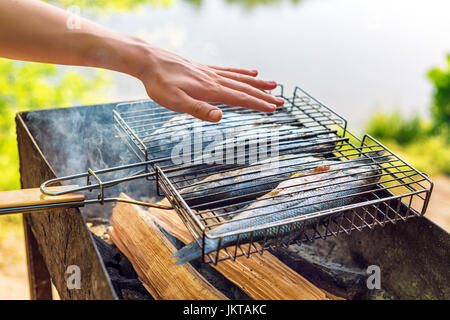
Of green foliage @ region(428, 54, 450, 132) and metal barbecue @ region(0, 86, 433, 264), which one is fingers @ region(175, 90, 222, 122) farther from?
green foliage @ region(428, 54, 450, 132)

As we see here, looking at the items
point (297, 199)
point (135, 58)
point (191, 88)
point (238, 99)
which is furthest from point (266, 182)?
point (135, 58)

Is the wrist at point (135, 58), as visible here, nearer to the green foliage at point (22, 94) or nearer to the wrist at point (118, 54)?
the wrist at point (118, 54)

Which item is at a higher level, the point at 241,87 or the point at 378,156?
the point at 241,87

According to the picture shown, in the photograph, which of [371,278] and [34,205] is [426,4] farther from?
[34,205]

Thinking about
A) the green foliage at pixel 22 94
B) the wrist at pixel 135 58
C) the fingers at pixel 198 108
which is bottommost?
the green foliage at pixel 22 94

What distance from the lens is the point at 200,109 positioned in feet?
5.64

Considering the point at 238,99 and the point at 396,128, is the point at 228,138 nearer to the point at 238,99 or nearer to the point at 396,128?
the point at 238,99

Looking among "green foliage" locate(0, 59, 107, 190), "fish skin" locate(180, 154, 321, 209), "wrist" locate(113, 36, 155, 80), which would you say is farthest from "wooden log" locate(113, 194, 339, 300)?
"green foliage" locate(0, 59, 107, 190)

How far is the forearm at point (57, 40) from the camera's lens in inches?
65.8

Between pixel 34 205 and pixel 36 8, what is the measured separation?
788mm

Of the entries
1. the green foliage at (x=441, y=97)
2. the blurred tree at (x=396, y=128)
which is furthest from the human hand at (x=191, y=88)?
the green foliage at (x=441, y=97)

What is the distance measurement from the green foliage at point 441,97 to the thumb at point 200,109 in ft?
20.5

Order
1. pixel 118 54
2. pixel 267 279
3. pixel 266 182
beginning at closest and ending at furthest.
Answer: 1. pixel 118 54
2. pixel 266 182
3. pixel 267 279

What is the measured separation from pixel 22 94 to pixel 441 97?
6.21 metres
